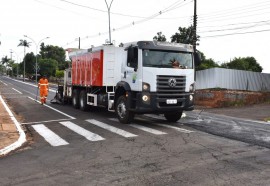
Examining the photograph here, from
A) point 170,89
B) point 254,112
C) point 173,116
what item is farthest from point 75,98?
point 254,112

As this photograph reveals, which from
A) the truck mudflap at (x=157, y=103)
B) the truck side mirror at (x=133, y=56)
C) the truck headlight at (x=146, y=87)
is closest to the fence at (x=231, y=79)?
the truck mudflap at (x=157, y=103)

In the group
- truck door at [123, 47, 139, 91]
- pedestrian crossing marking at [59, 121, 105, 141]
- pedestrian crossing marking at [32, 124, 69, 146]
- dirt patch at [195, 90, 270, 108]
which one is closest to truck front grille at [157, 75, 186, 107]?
truck door at [123, 47, 139, 91]

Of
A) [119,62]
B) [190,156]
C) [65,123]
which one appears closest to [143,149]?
[190,156]

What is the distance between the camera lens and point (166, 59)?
12.4 metres

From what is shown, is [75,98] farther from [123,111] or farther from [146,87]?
[146,87]

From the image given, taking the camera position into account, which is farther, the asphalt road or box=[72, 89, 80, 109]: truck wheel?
box=[72, 89, 80, 109]: truck wheel

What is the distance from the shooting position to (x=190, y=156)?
26.5 ft

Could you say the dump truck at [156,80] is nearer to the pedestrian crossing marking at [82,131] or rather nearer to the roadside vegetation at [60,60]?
the pedestrian crossing marking at [82,131]

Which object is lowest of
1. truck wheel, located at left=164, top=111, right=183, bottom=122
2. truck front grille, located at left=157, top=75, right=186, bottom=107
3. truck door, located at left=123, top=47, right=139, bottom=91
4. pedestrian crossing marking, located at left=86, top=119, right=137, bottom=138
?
pedestrian crossing marking, located at left=86, top=119, right=137, bottom=138

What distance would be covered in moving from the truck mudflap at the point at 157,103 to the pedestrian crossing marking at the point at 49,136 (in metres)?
2.92

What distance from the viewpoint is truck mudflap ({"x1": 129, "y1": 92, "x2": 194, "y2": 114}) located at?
12.1 m

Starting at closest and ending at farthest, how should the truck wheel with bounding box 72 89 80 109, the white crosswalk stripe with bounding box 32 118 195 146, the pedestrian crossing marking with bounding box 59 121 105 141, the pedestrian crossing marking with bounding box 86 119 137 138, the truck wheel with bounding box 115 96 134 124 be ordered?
the white crosswalk stripe with bounding box 32 118 195 146
the pedestrian crossing marking with bounding box 59 121 105 141
the pedestrian crossing marking with bounding box 86 119 137 138
the truck wheel with bounding box 115 96 134 124
the truck wheel with bounding box 72 89 80 109

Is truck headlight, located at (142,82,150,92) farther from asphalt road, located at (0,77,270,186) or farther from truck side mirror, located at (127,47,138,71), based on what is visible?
asphalt road, located at (0,77,270,186)

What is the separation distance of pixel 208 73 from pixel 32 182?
25.1 metres
